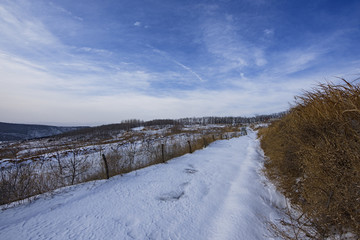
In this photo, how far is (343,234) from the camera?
2.07 metres

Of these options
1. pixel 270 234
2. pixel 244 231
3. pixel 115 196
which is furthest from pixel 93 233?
pixel 270 234

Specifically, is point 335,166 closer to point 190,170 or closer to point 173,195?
point 173,195

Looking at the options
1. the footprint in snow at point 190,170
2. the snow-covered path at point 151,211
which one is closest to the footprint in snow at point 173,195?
the snow-covered path at point 151,211

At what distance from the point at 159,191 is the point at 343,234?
4.09m

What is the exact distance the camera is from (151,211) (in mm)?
3730

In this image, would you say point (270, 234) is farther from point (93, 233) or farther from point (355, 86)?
point (93, 233)

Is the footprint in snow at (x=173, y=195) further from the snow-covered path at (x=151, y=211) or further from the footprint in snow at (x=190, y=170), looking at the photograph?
the footprint in snow at (x=190, y=170)

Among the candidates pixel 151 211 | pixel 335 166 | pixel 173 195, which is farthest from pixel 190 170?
pixel 335 166

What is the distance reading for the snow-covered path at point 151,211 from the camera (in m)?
3.03

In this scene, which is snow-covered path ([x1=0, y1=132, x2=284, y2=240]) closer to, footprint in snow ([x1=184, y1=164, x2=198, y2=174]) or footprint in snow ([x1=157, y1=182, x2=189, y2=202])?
footprint in snow ([x1=157, y1=182, x2=189, y2=202])

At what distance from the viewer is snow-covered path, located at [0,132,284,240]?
3025 mm

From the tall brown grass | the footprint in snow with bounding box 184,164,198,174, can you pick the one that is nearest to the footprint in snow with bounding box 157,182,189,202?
the footprint in snow with bounding box 184,164,198,174

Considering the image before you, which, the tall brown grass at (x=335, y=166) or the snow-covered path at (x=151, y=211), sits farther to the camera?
the snow-covered path at (x=151, y=211)

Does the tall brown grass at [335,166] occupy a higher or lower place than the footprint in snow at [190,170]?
higher
